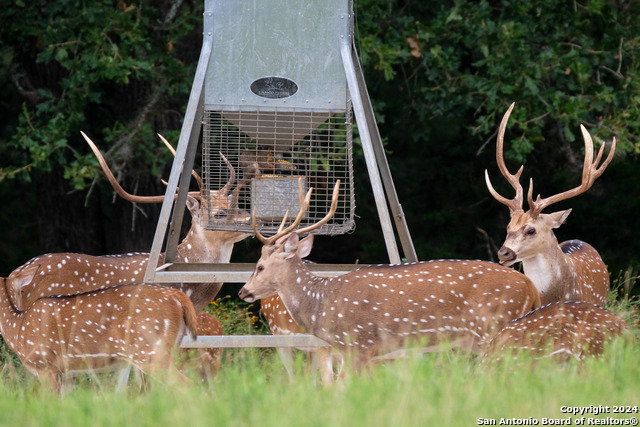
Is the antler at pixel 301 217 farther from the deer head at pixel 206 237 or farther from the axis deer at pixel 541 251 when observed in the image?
the axis deer at pixel 541 251

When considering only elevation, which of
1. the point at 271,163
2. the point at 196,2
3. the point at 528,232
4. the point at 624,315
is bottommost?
the point at 624,315

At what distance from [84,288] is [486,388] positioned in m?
3.05

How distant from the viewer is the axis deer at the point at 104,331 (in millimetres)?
4918

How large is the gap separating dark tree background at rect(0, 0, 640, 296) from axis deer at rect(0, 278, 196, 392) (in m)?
2.70

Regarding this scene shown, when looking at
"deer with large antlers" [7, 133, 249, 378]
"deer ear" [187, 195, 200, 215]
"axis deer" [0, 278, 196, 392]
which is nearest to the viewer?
"axis deer" [0, 278, 196, 392]

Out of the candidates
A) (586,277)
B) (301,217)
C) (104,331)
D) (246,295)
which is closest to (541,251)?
(586,277)

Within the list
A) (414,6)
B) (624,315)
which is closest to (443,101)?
(414,6)

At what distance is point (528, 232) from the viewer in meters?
5.57

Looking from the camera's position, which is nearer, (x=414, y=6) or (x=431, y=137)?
(x=414, y=6)

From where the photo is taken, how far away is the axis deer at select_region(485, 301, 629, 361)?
14.5 feet

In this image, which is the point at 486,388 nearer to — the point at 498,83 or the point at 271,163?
the point at 271,163

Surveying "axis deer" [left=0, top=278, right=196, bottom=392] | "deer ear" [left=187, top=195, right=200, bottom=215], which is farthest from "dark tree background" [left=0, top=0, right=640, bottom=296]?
"axis deer" [left=0, top=278, right=196, bottom=392]

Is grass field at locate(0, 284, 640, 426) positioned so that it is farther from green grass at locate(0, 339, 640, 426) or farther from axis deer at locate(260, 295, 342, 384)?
axis deer at locate(260, 295, 342, 384)

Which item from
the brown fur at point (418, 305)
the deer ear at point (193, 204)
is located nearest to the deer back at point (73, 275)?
the deer ear at point (193, 204)
